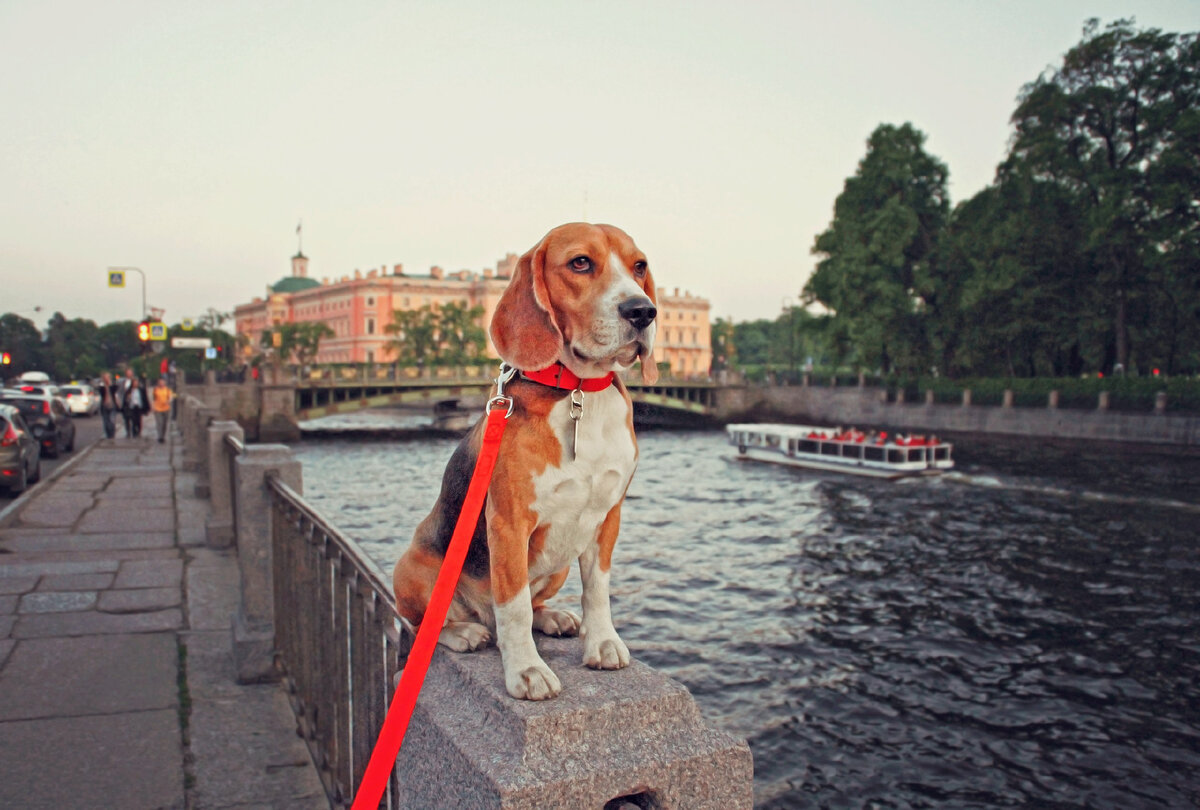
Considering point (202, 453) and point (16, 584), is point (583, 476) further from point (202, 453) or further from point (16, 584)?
point (202, 453)

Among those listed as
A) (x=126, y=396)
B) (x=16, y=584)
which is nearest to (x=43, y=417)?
(x=126, y=396)

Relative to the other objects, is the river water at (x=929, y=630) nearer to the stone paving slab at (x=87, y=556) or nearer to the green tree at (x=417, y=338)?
the stone paving slab at (x=87, y=556)

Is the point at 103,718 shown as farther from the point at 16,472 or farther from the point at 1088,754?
the point at 16,472

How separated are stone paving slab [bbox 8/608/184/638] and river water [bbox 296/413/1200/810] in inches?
135

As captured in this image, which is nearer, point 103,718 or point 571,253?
point 571,253

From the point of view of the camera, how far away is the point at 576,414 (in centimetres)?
169

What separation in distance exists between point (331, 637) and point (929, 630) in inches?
382

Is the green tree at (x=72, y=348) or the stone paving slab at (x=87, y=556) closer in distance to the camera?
the stone paving slab at (x=87, y=556)

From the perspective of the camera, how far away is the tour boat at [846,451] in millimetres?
26297

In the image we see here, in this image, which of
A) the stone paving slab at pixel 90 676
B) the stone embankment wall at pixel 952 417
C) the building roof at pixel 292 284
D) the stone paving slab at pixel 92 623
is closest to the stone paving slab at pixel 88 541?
the stone paving slab at pixel 92 623

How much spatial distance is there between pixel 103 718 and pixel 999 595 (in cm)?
1187

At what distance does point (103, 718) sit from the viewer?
405 cm

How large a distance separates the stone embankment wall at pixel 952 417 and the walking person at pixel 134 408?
31.1m

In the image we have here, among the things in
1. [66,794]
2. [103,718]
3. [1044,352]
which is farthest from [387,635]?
[1044,352]
